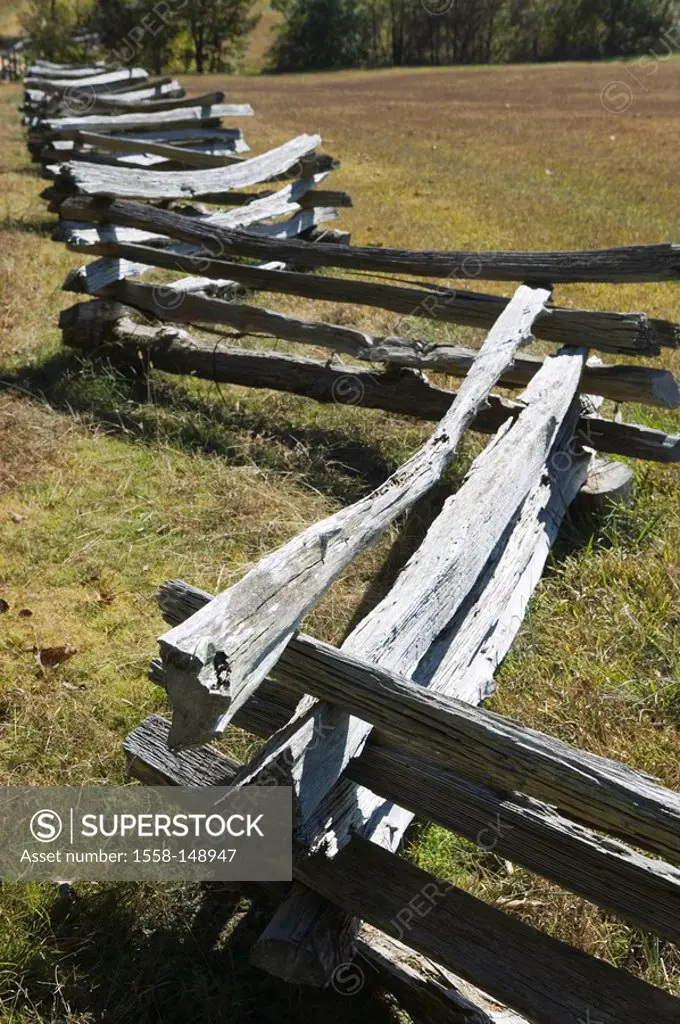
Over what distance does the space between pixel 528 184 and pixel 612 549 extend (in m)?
11.7

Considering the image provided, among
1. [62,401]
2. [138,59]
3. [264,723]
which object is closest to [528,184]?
[62,401]

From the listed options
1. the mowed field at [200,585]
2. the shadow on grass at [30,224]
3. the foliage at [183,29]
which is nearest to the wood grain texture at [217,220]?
the mowed field at [200,585]

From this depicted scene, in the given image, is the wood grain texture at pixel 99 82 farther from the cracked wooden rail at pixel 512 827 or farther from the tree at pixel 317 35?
the tree at pixel 317 35

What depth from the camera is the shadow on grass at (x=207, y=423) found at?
5352 mm

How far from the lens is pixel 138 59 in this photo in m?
40.6

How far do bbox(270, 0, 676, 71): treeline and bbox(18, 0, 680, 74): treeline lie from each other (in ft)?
0.20

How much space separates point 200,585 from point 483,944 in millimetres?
2369

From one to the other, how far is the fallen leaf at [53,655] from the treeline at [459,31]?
5437 cm

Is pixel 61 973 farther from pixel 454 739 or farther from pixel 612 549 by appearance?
pixel 612 549

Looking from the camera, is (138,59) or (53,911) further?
(138,59)

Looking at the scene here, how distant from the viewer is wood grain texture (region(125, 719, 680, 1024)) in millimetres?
1993

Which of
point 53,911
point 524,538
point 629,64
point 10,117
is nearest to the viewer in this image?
point 53,911

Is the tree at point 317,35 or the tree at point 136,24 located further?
the tree at point 317,35

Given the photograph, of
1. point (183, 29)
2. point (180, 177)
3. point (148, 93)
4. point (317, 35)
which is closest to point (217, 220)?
point (180, 177)
